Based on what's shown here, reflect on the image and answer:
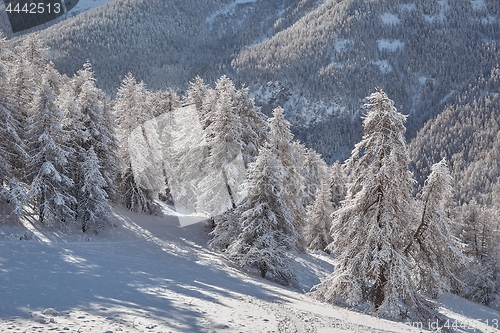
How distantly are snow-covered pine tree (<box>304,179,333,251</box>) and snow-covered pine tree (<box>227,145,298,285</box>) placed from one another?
1943cm

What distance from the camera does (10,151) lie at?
2266cm

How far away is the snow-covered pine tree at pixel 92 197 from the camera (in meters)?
23.9

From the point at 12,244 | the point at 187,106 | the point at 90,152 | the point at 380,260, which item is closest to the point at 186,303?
the point at 380,260

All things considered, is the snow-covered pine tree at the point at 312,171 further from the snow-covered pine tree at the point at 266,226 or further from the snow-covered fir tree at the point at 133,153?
the snow-covered pine tree at the point at 266,226

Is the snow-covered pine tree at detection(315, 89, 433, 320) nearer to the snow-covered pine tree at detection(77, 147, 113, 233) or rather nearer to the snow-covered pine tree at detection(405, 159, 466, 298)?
the snow-covered pine tree at detection(405, 159, 466, 298)

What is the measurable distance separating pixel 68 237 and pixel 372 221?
59.5 ft

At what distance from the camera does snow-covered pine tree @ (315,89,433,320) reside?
1667cm

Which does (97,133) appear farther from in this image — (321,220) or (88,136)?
(321,220)

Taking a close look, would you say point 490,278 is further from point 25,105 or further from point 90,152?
point 25,105

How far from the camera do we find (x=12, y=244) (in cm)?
1761

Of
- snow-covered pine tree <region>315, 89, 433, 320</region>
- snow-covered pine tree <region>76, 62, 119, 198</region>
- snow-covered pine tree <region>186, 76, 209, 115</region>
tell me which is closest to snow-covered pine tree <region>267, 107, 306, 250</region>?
snow-covered pine tree <region>315, 89, 433, 320</region>

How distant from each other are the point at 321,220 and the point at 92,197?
1039 inches

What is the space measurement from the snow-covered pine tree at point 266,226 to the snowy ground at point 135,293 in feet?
4.55

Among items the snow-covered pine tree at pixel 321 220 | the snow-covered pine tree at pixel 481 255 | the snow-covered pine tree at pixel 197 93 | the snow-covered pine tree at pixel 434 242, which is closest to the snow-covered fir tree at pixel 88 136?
the snow-covered pine tree at pixel 197 93
